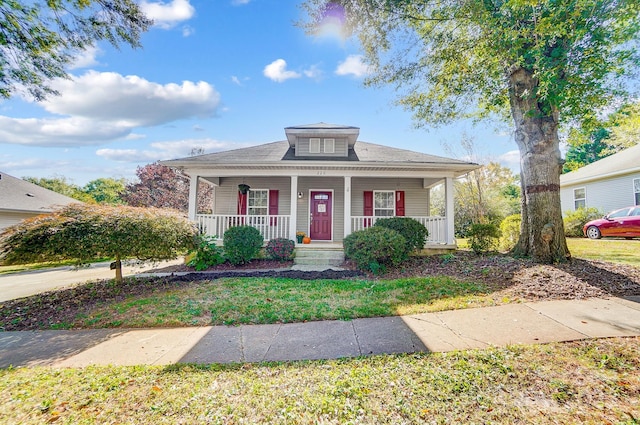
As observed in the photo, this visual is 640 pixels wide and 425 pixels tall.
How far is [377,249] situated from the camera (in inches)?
269

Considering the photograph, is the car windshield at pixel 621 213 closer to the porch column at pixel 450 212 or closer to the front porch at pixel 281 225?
the porch column at pixel 450 212

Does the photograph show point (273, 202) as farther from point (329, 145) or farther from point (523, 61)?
point (523, 61)

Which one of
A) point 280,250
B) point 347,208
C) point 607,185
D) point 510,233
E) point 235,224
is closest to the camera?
point 280,250

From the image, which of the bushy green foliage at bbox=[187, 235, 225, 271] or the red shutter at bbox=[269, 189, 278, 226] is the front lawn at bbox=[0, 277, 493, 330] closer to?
the bushy green foliage at bbox=[187, 235, 225, 271]

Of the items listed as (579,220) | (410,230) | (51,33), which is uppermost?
(51,33)

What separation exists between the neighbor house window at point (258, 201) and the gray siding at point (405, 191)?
386 cm

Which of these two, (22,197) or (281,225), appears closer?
(281,225)

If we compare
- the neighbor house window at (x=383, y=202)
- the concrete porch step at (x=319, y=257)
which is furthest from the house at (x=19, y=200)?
the neighbor house window at (x=383, y=202)

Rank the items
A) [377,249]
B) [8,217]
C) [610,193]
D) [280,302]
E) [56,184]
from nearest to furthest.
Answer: [280,302], [377,249], [8,217], [610,193], [56,184]

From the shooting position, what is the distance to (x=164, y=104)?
1273 cm

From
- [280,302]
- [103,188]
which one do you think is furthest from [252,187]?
[103,188]

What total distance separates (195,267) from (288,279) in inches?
128

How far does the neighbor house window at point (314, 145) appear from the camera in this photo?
442 inches

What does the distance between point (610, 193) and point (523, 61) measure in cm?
1496
